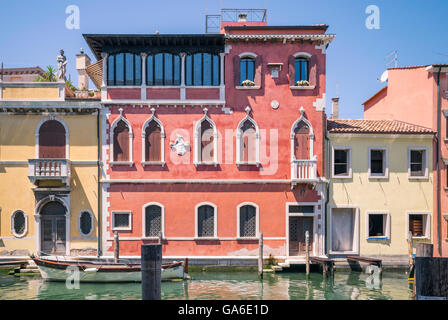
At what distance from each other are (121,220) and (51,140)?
476 centimetres

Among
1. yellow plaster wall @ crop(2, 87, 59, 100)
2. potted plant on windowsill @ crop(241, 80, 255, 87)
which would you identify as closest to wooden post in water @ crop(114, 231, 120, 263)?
yellow plaster wall @ crop(2, 87, 59, 100)

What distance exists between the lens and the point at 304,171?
1677 centimetres

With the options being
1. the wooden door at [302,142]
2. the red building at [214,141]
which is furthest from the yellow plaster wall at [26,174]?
the wooden door at [302,142]

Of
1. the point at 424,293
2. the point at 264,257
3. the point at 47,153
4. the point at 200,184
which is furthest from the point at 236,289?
the point at 47,153

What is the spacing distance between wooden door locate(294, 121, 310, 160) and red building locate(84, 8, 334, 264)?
4 cm

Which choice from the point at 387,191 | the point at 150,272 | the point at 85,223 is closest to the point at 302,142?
the point at 387,191

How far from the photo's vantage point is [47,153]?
56.9 ft

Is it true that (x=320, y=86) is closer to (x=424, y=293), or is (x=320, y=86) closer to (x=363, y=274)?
(x=363, y=274)

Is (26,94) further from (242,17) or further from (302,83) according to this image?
(302,83)

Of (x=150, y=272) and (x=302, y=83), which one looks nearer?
(x=150, y=272)

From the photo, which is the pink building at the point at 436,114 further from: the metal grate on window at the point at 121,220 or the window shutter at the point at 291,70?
the metal grate on window at the point at 121,220

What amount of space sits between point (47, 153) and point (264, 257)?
34.9 feet

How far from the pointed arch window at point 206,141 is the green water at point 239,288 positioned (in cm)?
498

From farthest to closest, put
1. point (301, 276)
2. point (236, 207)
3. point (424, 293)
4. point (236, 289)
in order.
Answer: point (236, 207), point (301, 276), point (236, 289), point (424, 293)
